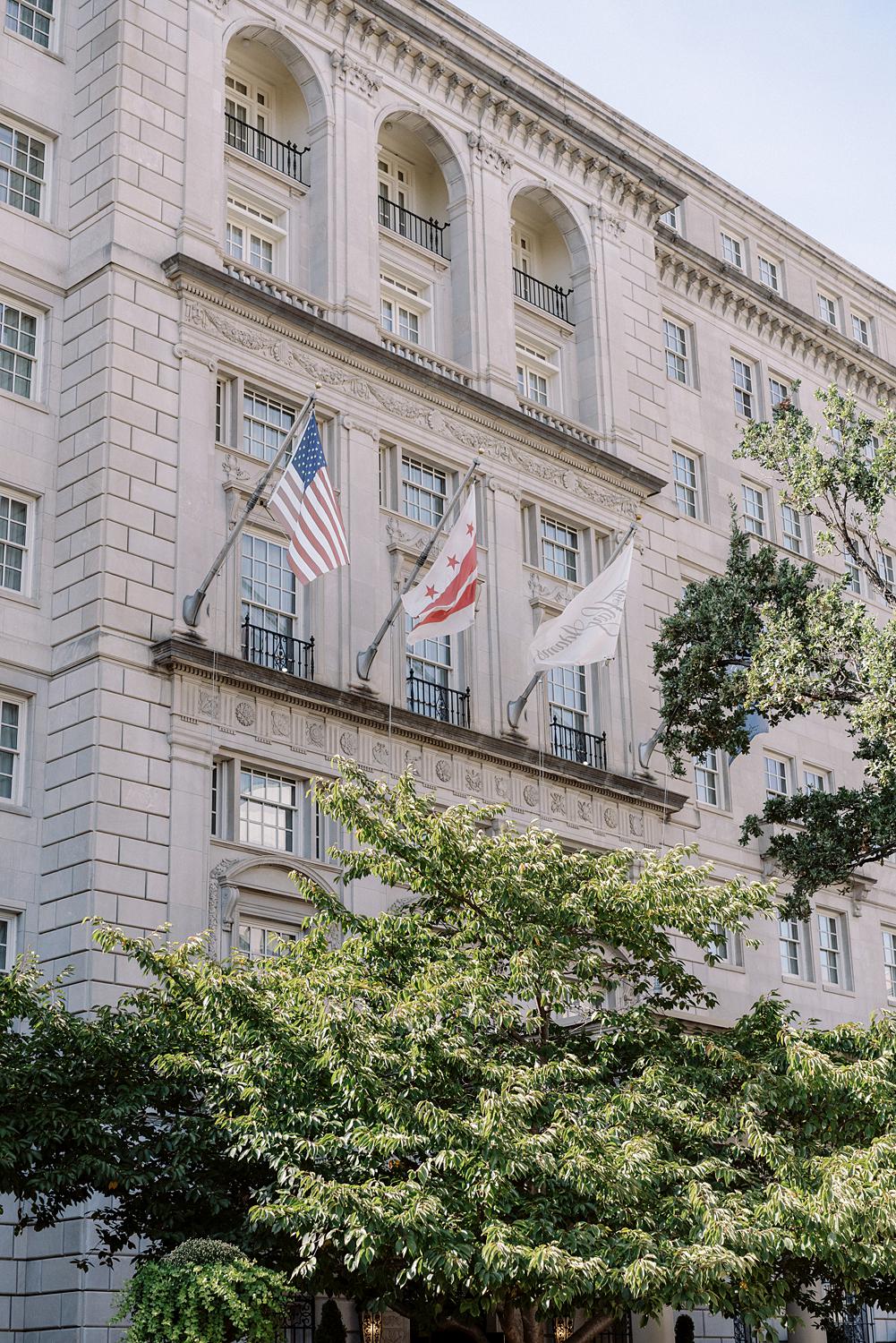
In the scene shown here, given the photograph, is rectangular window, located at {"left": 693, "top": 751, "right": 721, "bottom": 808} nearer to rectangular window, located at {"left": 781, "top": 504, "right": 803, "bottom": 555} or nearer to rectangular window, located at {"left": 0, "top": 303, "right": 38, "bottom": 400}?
rectangular window, located at {"left": 781, "top": 504, "right": 803, "bottom": 555}

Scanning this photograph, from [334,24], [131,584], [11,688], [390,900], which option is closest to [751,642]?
[390,900]

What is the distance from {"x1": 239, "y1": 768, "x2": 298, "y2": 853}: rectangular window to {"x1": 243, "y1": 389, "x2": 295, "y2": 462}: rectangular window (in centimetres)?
654

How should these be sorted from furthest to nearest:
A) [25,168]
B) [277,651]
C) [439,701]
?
[439,701]
[25,168]
[277,651]

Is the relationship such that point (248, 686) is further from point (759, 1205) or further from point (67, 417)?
point (759, 1205)

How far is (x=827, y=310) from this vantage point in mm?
56906

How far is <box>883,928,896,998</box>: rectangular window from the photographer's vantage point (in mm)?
47656

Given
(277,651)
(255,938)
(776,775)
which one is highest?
(776,775)

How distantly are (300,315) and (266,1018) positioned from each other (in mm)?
17632

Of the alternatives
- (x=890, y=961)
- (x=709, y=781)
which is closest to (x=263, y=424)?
(x=709, y=781)

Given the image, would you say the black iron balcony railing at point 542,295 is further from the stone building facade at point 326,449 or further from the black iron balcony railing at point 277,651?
the black iron balcony railing at point 277,651

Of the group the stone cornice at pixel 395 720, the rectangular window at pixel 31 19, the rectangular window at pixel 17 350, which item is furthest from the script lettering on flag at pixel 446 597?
the rectangular window at pixel 31 19

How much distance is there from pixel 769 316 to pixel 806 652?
956 inches

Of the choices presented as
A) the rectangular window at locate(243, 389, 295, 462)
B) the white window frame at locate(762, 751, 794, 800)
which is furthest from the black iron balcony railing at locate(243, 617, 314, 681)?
the white window frame at locate(762, 751, 794, 800)

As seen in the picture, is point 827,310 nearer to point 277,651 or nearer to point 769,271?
point 769,271
